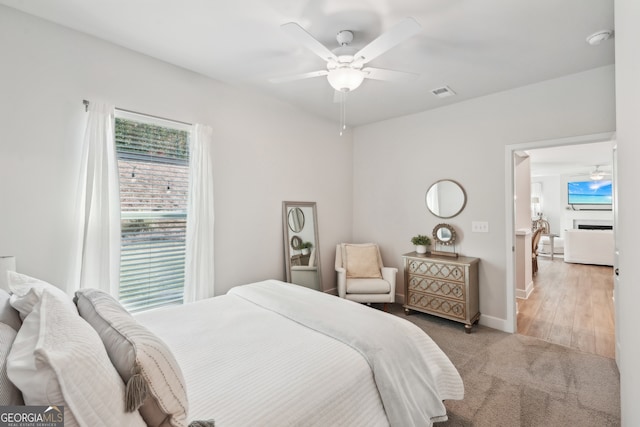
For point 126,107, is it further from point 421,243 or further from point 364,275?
point 421,243

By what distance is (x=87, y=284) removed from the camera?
7.10ft

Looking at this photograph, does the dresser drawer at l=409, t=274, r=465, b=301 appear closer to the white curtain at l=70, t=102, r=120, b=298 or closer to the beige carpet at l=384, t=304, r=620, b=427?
the beige carpet at l=384, t=304, r=620, b=427

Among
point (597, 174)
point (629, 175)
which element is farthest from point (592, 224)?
point (629, 175)

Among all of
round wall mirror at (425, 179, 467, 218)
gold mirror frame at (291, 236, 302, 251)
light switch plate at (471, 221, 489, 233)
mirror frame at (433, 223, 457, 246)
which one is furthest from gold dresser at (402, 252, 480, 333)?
gold mirror frame at (291, 236, 302, 251)

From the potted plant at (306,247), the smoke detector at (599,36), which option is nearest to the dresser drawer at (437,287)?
the potted plant at (306,247)

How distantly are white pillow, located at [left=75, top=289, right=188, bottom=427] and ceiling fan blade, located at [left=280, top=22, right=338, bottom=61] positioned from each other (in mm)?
1621

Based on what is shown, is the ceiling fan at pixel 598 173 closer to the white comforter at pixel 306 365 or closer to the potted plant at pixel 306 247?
the potted plant at pixel 306 247

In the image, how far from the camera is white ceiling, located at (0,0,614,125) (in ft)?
6.30

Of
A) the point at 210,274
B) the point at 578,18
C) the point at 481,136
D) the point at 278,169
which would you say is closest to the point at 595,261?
the point at 481,136

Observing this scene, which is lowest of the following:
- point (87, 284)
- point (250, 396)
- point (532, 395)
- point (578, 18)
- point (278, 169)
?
point (532, 395)

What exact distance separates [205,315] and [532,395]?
2413mm

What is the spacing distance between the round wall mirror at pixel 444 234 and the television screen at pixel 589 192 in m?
8.06

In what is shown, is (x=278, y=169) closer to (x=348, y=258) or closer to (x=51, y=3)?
(x=348, y=258)

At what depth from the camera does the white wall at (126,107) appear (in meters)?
1.99
